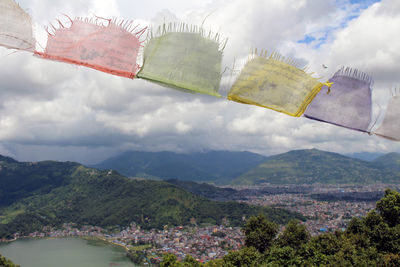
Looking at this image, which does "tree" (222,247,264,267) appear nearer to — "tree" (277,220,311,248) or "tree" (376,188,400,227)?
"tree" (277,220,311,248)

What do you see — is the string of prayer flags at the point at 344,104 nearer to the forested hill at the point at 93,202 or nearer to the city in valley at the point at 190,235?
the city in valley at the point at 190,235

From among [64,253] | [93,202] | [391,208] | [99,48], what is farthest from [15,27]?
[93,202]

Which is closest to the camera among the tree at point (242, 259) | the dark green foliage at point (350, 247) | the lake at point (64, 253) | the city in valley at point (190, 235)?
the dark green foliage at point (350, 247)

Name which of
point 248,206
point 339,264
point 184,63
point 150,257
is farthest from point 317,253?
point 248,206

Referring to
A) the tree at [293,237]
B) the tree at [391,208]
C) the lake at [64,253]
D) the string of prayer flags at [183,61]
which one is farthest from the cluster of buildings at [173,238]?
the string of prayer flags at [183,61]

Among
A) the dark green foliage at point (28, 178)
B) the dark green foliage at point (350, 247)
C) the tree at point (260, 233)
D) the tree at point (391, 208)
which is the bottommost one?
the dark green foliage at point (28, 178)

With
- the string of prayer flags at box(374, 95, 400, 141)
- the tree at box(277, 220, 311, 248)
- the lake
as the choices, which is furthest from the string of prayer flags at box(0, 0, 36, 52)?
the lake

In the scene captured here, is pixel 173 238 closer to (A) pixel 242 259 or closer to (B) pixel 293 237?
(B) pixel 293 237

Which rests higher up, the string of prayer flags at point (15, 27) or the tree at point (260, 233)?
the string of prayer flags at point (15, 27)
